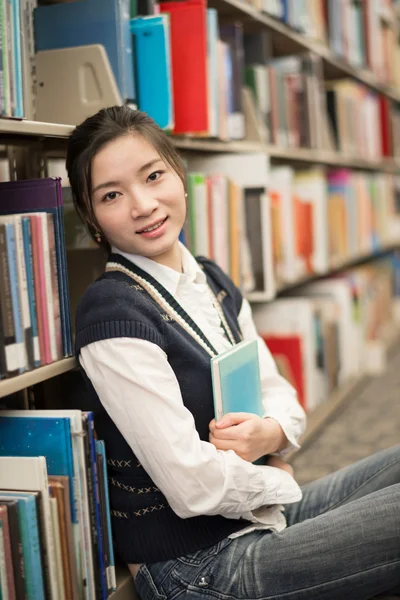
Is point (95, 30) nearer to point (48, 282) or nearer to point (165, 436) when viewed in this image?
point (48, 282)

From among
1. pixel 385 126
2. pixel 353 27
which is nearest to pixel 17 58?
pixel 353 27

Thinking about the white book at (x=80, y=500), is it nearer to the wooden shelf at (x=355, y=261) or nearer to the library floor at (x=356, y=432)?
the library floor at (x=356, y=432)

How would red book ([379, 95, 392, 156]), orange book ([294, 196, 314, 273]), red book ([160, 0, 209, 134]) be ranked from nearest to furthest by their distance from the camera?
red book ([160, 0, 209, 134]) < orange book ([294, 196, 314, 273]) < red book ([379, 95, 392, 156])

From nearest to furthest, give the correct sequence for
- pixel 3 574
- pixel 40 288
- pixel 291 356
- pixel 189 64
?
pixel 3 574 < pixel 40 288 < pixel 189 64 < pixel 291 356

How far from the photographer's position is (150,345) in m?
1.13

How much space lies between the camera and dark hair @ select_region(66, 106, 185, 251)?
123 cm

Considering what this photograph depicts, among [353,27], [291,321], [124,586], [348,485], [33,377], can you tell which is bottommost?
[124,586]

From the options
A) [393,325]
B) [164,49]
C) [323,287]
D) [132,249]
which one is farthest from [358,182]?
[132,249]

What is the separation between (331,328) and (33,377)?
6.31 ft

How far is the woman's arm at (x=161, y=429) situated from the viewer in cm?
109

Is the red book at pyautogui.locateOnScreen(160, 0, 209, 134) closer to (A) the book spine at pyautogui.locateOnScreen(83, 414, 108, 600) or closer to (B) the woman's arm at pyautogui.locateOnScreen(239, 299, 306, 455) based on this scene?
(B) the woman's arm at pyautogui.locateOnScreen(239, 299, 306, 455)

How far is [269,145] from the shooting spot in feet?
7.94

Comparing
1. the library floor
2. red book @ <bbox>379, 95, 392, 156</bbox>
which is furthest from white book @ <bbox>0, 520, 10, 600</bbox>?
red book @ <bbox>379, 95, 392, 156</bbox>

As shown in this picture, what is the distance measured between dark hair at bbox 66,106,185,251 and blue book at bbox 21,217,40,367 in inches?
7.0
